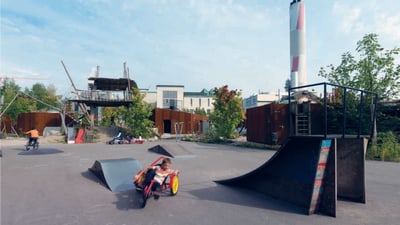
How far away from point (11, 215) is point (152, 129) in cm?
2188

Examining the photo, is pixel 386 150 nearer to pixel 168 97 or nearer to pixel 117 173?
pixel 117 173

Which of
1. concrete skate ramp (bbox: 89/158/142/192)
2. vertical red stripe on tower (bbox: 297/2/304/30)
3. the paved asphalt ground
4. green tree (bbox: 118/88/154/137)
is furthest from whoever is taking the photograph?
vertical red stripe on tower (bbox: 297/2/304/30)

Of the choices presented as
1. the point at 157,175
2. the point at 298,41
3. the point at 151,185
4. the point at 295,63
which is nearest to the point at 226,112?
the point at 157,175

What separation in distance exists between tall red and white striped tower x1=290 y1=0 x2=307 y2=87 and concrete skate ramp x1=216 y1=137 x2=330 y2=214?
43.5 m

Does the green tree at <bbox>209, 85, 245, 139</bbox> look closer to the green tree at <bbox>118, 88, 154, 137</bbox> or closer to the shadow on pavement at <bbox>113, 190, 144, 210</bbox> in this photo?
the green tree at <bbox>118, 88, 154, 137</bbox>

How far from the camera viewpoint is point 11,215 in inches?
176

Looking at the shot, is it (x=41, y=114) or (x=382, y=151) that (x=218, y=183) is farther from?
(x=41, y=114)

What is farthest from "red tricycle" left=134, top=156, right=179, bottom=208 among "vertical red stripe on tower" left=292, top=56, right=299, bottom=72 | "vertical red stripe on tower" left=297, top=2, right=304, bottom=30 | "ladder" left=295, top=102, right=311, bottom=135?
"vertical red stripe on tower" left=297, top=2, right=304, bottom=30

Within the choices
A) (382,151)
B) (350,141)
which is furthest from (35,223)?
(382,151)

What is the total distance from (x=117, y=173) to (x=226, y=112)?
49.5ft

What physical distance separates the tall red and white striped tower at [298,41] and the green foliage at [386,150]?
34326 mm

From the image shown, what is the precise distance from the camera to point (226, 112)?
829 inches

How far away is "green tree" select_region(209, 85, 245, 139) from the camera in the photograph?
67.9 ft

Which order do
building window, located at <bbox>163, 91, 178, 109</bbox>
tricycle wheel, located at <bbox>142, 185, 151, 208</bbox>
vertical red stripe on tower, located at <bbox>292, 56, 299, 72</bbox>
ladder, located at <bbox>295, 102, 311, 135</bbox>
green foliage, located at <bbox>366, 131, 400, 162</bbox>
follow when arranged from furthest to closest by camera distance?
building window, located at <bbox>163, 91, 178, 109</bbox>
vertical red stripe on tower, located at <bbox>292, 56, 299, 72</bbox>
ladder, located at <bbox>295, 102, 311, 135</bbox>
green foliage, located at <bbox>366, 131, 400, 162</bbox>
tricycle wheel, located at <bbox>142, 185, 151, 208</bbox>
